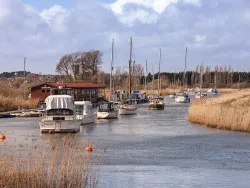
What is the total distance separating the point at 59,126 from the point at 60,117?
3.56 ft

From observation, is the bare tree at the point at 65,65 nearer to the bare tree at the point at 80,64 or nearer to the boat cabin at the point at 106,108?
the bare tree at the point at 80,64

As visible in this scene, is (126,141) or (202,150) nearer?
(202,150)

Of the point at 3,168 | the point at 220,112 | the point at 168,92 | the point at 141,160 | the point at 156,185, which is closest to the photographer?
the point at 3,168

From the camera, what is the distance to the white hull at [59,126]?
4453cm

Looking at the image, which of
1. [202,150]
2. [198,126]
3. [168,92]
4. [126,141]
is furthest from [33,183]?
[168,92]

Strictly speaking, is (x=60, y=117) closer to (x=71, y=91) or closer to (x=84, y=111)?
(x=84, y=111)

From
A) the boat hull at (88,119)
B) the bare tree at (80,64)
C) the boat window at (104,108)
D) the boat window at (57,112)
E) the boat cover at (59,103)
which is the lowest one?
the boat hull at (88,119)

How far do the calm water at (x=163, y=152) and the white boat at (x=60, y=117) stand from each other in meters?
0.91

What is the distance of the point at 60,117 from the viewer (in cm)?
4544

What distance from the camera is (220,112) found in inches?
1939

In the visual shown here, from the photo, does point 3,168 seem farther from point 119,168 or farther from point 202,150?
point 202,150

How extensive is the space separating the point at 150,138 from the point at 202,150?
26.8 ft

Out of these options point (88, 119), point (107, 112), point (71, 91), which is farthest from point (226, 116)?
point (71, 91)

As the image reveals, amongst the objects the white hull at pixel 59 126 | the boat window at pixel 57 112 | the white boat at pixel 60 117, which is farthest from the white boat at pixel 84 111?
the white hull at pixel 59 126
